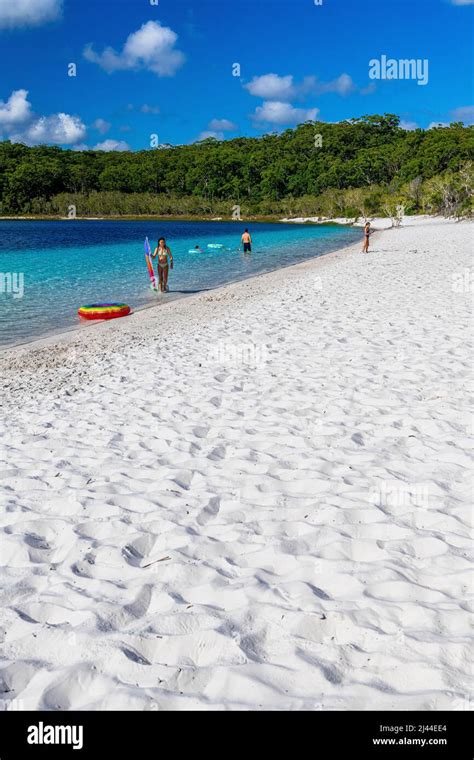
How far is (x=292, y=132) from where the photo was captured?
171000 mm

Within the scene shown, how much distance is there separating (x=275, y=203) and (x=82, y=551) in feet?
439

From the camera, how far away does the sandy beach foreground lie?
2.77 metres

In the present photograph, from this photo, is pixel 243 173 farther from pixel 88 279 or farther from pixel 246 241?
pixel 88 279

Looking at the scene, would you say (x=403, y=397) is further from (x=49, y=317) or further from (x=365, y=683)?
(x=49, y=317)

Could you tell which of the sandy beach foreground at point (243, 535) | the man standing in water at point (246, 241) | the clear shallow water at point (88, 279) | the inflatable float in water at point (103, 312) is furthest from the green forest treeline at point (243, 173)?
the sandy beach foreground at point (243, 535)

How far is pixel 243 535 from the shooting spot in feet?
13.3

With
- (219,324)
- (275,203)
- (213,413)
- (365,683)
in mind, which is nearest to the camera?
(365,683)

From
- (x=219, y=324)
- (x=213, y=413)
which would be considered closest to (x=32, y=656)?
(x=213, y=413)

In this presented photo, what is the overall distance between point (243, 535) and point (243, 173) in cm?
15391

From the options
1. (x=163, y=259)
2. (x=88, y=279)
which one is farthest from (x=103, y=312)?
(x=88, y=279)

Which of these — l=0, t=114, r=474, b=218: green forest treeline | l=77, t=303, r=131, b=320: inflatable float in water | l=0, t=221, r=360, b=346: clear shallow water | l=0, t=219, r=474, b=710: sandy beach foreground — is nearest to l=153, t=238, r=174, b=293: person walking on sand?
l=0, t=221, r=360, b=346: clear shallow water

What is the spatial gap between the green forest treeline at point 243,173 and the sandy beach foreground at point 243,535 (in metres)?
101

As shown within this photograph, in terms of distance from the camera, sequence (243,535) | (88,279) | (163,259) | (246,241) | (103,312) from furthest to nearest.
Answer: (246,241), (88,279), (163,259), (103,312), (243,535)

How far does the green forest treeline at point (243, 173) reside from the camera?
379ft
